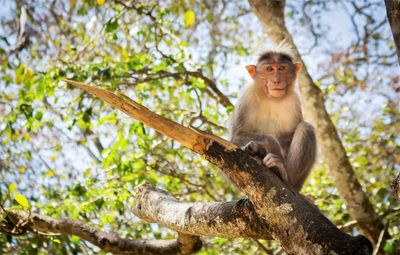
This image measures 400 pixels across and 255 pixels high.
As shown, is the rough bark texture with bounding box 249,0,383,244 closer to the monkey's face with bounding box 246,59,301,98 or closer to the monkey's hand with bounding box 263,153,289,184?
the monkey's face with bounding box 246,59,301,98

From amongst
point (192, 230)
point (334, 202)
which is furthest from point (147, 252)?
point (334, 202)

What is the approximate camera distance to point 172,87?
7.25 metres

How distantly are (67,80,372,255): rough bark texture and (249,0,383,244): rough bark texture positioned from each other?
10.5 feet

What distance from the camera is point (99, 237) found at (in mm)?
5047

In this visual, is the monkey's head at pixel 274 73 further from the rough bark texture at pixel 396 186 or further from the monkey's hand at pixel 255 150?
the rough bark texture at pixel 396 186

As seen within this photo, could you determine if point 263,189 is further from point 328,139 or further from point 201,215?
point 328,139

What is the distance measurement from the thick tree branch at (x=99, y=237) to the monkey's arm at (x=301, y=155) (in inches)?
48.7

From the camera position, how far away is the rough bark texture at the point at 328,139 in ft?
20.4

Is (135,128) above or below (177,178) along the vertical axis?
above

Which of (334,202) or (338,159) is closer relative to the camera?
(338,159)

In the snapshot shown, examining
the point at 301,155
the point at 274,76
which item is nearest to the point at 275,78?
the point at 274,76

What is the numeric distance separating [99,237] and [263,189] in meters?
2.61

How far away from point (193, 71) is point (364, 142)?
3.81 metres

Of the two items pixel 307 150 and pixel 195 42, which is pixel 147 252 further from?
pixel 195 42
